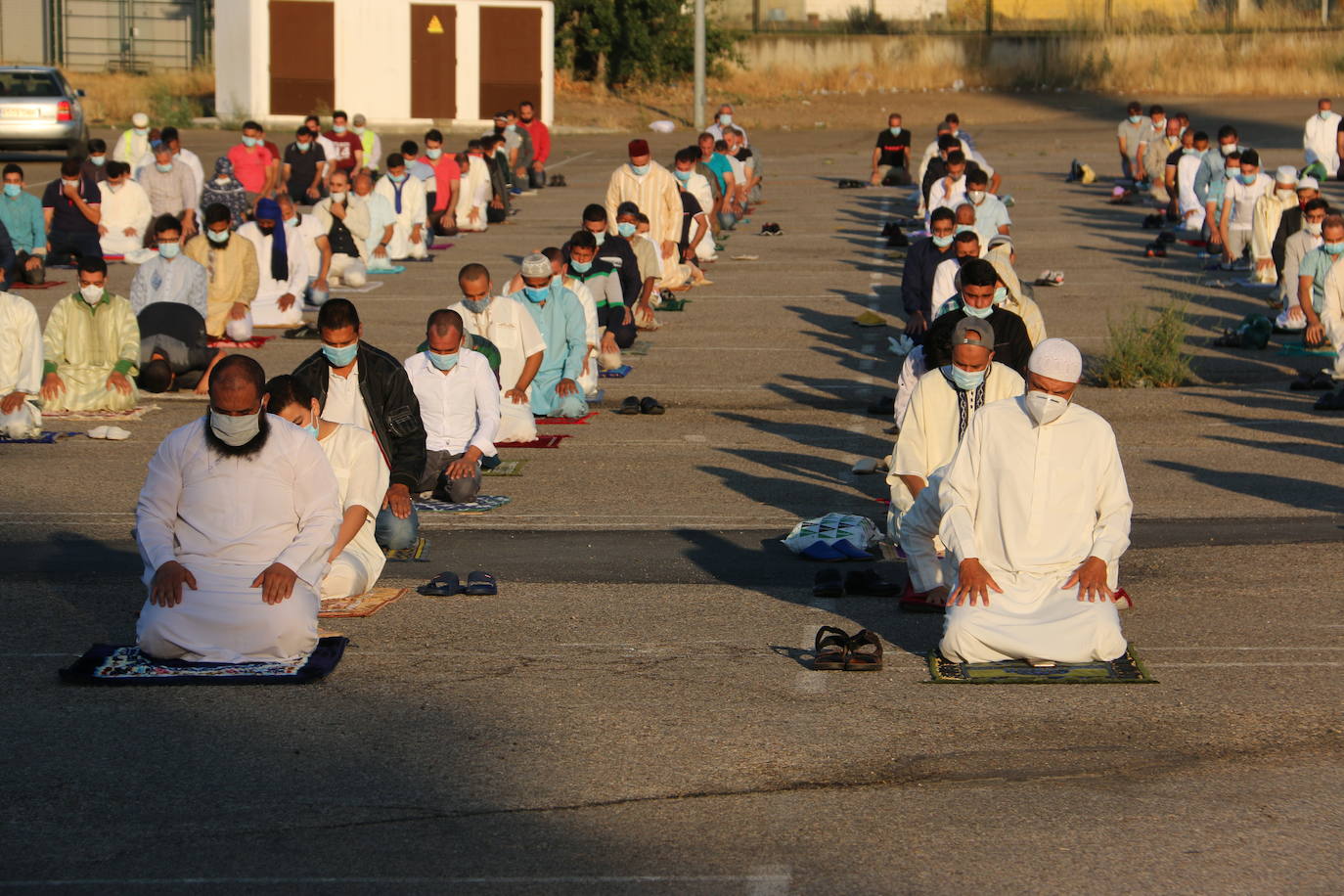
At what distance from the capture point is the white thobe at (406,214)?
26.7m

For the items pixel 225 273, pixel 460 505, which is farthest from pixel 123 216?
pixel 460 505

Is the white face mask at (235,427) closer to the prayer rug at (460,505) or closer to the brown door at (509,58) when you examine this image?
the prayer rug at (460,505)

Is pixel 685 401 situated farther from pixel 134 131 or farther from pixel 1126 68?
pixel 1126 68

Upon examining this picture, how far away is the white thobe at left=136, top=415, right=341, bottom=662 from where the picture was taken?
8.82m

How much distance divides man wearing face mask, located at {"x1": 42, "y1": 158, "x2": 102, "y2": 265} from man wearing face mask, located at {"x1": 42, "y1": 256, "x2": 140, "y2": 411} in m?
9.34

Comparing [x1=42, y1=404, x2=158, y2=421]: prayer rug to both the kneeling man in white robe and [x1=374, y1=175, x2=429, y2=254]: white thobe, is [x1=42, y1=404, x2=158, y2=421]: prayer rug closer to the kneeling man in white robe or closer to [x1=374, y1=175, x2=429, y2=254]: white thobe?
the kneeling man in white robe

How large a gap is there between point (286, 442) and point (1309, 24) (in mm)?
56488

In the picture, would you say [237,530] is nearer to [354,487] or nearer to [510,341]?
[354,487]

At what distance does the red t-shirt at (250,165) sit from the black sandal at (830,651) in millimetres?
22395

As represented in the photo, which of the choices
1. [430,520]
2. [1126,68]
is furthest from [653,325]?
[1126,68]

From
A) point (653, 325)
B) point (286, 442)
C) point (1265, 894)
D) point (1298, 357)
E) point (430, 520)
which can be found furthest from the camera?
point (653, 325)

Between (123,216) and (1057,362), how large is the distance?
20.5 meters

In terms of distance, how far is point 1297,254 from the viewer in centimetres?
2120

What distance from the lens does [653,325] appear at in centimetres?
2209
